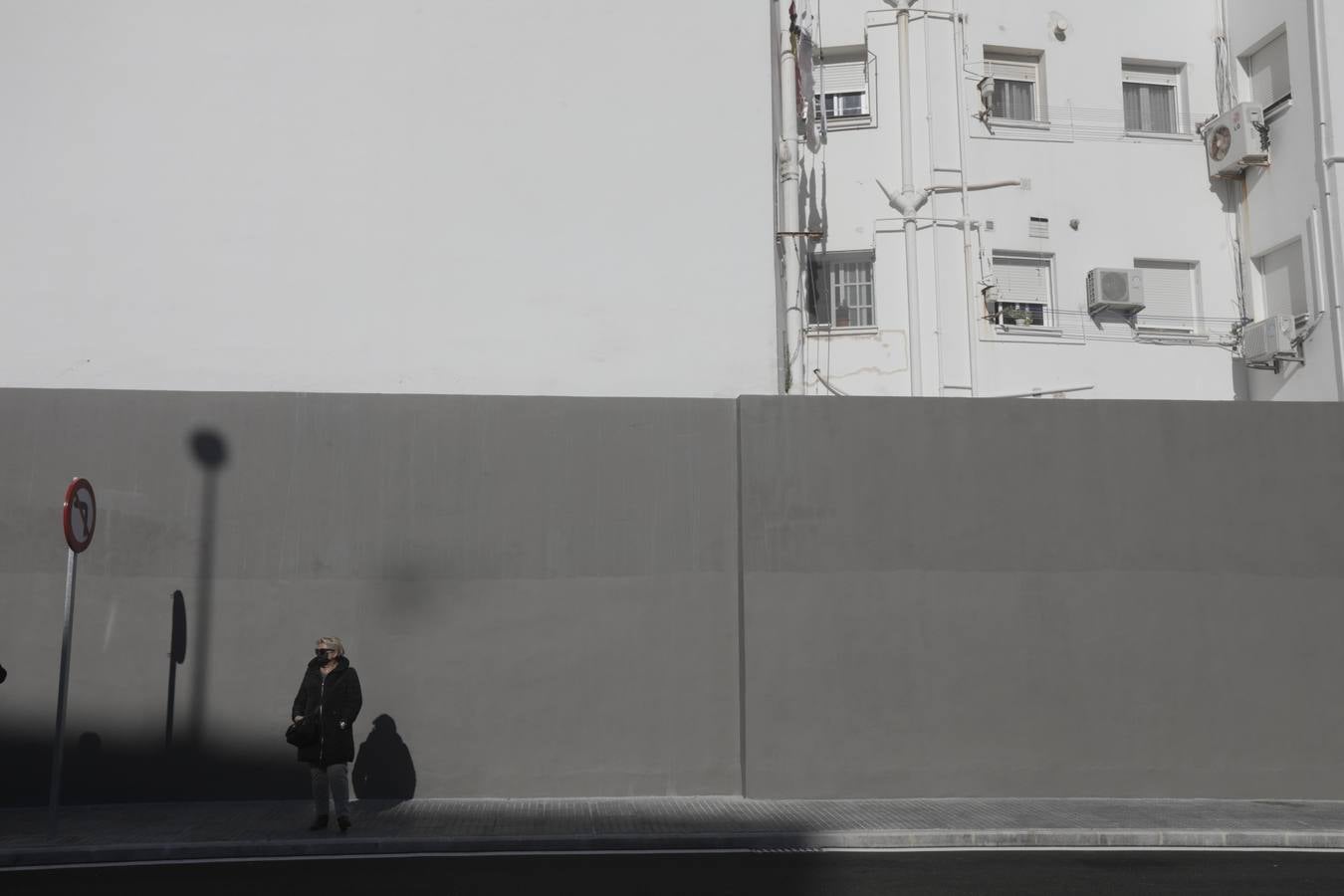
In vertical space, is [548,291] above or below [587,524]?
above

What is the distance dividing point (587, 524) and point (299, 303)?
3.81 m

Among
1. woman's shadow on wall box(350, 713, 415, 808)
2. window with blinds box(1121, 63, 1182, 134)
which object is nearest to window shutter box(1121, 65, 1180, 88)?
window with blinds box(1121, 63, 1182, 134)

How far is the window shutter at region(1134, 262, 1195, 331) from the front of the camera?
1723 centimetres

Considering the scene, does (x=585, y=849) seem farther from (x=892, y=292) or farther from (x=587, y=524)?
(x=892, y=292)

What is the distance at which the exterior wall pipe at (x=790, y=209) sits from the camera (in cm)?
1625

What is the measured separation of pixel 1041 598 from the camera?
12.0 m

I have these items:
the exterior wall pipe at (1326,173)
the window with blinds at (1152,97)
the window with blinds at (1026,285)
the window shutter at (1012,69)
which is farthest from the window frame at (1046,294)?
A: the exterior wall pipe at (1326,173)

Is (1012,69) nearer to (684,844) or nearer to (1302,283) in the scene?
(1302,283)

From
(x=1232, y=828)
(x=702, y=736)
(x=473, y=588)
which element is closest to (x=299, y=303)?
(x=473, y=588)

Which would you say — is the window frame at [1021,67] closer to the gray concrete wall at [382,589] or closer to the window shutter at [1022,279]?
the window shutter at [1022,279]

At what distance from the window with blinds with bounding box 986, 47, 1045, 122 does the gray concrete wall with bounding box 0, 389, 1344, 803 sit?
6.76 m

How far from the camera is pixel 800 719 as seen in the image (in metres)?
11.7

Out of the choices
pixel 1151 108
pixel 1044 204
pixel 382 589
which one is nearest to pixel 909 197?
pixel 1044 204

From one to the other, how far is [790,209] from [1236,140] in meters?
6.26
